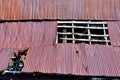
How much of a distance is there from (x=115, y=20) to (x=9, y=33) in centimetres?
696

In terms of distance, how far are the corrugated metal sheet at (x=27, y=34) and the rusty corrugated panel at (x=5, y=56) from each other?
1.91ft

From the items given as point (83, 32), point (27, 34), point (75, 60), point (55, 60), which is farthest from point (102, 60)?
point (27, 34)

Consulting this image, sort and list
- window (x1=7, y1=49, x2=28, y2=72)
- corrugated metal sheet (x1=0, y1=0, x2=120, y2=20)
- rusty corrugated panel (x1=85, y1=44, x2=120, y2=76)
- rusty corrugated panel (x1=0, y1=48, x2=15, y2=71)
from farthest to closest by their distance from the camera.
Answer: corrugated metal sheet (x1=0, y1=0, x2=120, y2=20)
window (x1=7, y1=49, x2=28, y2=72)
rusty corrugated panel (x1=0, y1=48, x2=15, y2=71)
rusty corrugated panel (x1=85, y1=44, x2=120, y2=76)

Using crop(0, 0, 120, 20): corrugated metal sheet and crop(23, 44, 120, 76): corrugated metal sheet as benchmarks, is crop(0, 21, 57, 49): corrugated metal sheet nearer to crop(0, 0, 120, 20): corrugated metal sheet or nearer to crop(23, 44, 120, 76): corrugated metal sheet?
crop(0, 0, 120, 20): corrugated metal sheet

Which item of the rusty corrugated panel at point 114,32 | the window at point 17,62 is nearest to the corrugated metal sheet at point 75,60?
the window at point 17,62

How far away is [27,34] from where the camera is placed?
16.2 meters

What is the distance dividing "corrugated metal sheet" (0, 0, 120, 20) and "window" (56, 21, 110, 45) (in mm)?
446

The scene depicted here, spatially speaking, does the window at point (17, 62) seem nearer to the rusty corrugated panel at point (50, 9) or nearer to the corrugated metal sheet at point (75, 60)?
the corrugated metal sheet at point (75, 60)

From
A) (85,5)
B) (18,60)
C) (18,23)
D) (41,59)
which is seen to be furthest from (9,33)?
(85,5)

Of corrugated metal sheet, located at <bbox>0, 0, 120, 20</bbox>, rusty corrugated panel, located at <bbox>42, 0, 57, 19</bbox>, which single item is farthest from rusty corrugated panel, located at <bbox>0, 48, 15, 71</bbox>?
rusty corrugated panel, located at <bbox>42, 0, 57, 19</bbox>

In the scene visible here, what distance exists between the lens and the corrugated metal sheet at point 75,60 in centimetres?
1338

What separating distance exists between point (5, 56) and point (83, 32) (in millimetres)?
5428

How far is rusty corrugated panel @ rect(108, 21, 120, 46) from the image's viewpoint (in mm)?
15492

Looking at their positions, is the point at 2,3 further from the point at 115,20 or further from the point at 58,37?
the point at 115,20
